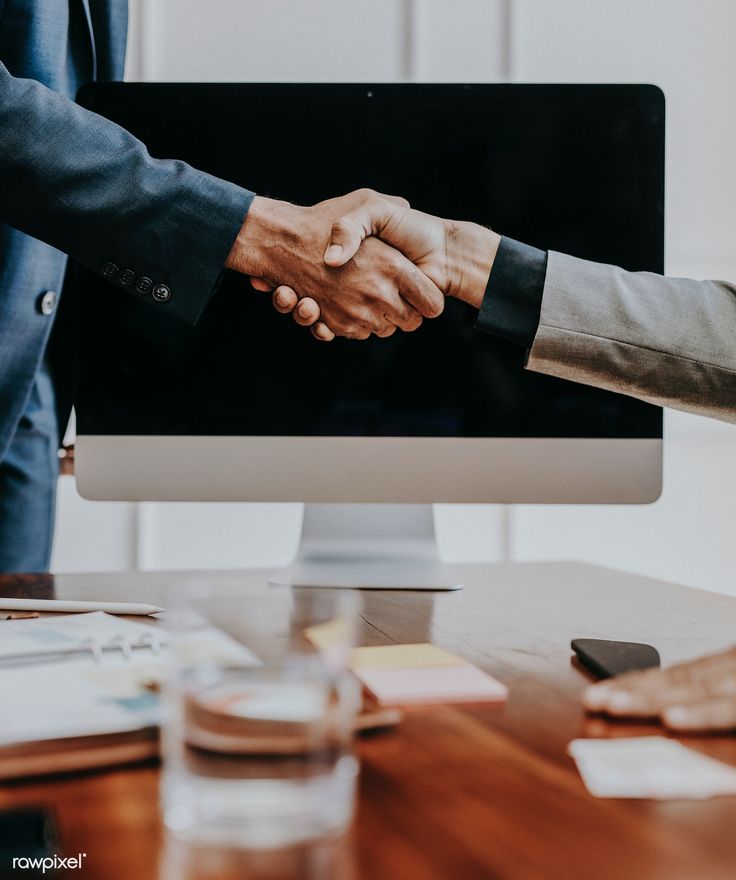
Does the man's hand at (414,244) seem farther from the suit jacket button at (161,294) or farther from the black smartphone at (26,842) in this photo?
the black smartphone at (26,842)

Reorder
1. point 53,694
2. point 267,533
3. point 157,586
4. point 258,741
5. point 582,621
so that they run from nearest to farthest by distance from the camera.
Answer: point 258,741 → point 53,694 → point 582,621 → point 157,586 → point 267,533

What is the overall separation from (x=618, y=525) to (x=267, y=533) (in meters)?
0.81

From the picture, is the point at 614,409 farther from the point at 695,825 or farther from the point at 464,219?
the point at 695,825

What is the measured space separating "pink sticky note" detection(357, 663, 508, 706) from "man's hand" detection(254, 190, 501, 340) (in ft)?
1.73

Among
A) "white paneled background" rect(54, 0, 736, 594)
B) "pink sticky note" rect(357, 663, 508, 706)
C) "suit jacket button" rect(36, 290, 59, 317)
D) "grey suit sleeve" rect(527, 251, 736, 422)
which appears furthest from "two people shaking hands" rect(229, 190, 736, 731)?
"white paneled background" rect(54, 0, 736, 594)

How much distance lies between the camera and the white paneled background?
197 centimetres

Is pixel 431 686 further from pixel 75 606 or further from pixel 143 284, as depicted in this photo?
pixel 143 284

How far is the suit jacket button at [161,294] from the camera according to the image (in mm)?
957

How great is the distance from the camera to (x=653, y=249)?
0.97 meters

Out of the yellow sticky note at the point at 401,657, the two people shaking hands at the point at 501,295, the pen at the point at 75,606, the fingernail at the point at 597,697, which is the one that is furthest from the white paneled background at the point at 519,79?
the fingernail at the point at 597,697

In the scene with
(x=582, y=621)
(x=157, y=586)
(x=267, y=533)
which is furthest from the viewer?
(x=267, y=533)

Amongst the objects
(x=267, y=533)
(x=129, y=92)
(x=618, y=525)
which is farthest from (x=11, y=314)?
(x=618, y=525)

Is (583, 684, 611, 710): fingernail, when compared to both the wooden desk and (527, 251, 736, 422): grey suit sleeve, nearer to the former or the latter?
the wooden desk

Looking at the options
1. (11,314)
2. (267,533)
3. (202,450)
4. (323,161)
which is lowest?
(267,533)
